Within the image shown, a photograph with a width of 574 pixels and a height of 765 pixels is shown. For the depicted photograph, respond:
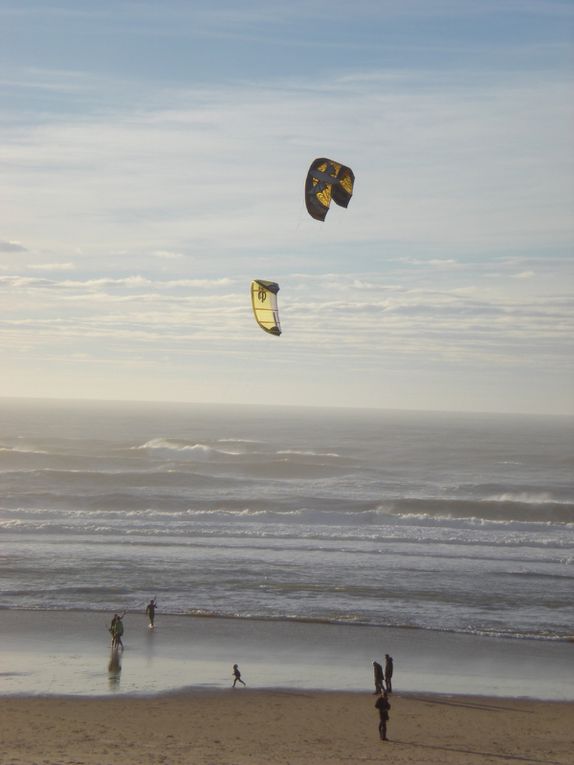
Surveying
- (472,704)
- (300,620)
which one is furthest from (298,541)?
(472,704)

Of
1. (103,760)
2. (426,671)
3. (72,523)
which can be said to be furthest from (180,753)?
(72,523)

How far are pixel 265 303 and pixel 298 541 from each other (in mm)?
12157

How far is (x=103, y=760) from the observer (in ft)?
33.9

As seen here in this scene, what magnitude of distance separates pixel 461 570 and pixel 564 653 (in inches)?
269

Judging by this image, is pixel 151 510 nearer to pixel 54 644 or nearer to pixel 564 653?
pixel 54 644

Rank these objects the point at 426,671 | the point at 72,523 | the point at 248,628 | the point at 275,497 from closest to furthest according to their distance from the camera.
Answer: the point at 426,671, the point at 248,628, the point at 72,523, the point at 275,497

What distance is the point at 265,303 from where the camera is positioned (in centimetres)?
1625

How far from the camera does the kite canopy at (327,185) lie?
15461 mm

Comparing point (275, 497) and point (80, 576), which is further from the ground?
point (275, 497)

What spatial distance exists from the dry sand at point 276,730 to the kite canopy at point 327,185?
8.34 m

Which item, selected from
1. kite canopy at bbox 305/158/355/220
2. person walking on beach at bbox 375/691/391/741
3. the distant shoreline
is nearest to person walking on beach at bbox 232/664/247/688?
person walking on beach at bbox 375/691/391/741

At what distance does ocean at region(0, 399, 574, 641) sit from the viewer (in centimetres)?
1838

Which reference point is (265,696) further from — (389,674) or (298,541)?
(298,541)

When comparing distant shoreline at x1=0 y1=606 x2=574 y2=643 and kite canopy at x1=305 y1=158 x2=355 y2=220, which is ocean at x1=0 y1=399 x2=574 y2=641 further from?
kite canopy at x1=305 y1=158 x2=355 y2=220
